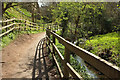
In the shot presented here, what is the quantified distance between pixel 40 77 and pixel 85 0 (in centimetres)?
886

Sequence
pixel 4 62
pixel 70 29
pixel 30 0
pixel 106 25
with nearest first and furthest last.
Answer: pixel 4 62, pixel 30 0, pixel 70 29, pixel 106 25

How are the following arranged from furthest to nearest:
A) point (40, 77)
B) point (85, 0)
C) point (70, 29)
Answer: point (70, 29) < point (85, 0) < point (40, 77)

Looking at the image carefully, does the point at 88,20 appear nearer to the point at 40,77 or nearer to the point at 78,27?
the point at 78,27

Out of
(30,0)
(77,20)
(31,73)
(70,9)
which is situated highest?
(30,0)

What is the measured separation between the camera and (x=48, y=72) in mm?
3973

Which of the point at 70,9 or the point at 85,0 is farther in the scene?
the point at 70,9

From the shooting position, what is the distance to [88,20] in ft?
40.8

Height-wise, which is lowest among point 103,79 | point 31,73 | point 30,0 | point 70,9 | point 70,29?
point 103,79

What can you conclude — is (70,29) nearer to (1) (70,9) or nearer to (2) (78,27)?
(2) (78,27)

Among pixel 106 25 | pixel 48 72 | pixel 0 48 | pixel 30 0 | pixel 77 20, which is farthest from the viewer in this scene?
pixel 106 25

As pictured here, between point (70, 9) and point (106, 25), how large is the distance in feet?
46.1

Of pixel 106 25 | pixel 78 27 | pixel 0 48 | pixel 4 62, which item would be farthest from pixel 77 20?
pixel 106 25

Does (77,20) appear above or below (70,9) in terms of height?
below

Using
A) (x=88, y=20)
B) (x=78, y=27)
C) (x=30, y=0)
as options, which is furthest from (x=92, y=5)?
(x=30, y=0)
